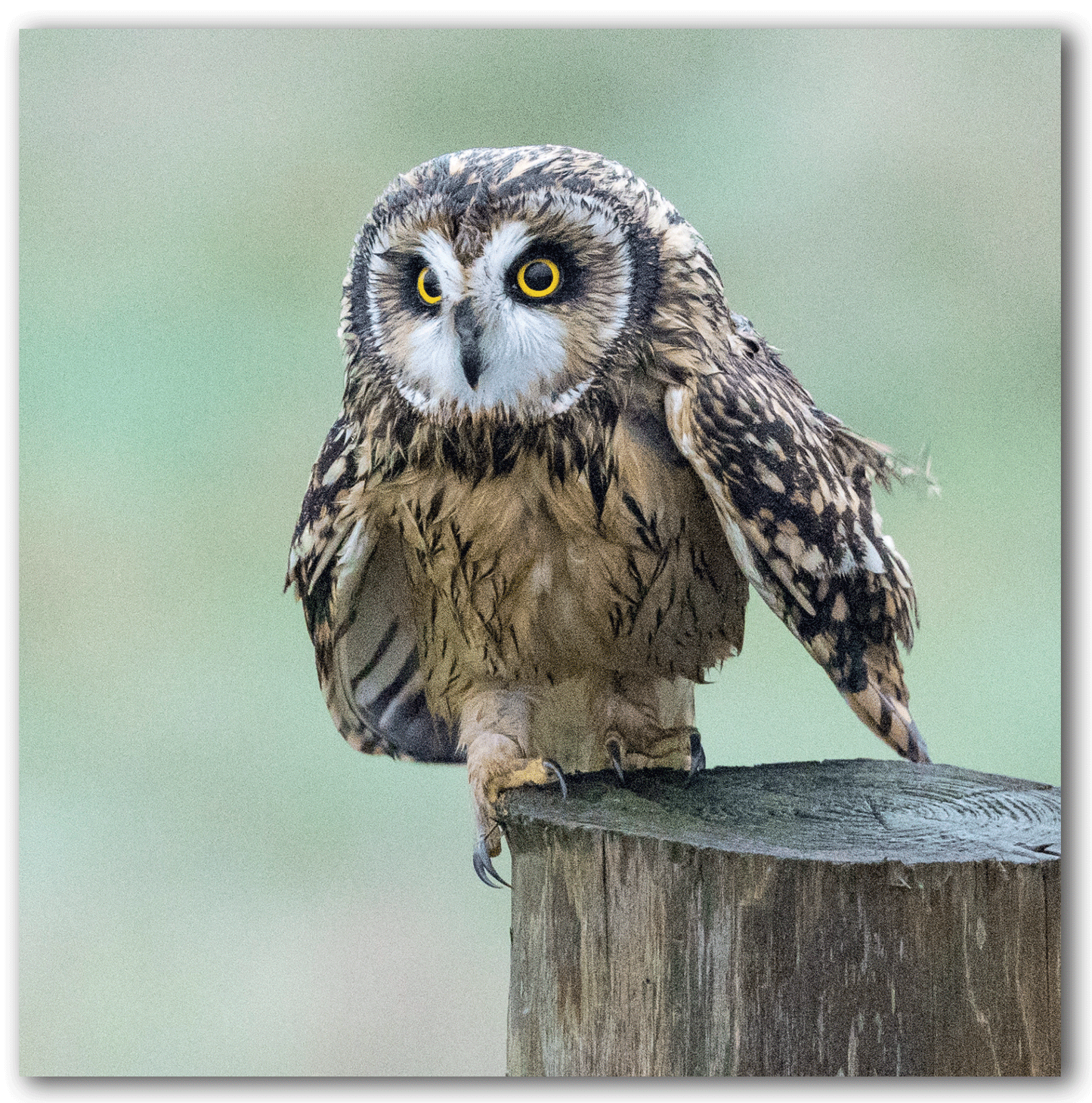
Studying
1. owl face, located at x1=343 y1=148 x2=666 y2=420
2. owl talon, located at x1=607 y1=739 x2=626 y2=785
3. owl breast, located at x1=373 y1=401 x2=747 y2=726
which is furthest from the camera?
owl talon, located at x1=607 y1=739 x2=626 y2=785

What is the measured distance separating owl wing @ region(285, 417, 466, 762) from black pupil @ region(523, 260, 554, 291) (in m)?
0.41

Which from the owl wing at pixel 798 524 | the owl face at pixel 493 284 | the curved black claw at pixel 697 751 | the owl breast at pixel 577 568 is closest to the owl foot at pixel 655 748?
the curved black claw at pixel 697 751

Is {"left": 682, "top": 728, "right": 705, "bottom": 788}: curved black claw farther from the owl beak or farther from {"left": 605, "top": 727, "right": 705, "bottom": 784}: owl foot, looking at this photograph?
the owl beak

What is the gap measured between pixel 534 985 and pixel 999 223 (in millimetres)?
1251

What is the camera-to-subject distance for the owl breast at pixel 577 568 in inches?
69.2

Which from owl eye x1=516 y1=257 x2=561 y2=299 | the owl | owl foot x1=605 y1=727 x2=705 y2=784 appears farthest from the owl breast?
owl eye x1=516 y1=257 x2=561 y2=299

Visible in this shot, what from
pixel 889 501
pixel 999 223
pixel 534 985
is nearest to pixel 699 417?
pixel 889 501

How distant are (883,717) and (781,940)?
1.40ft

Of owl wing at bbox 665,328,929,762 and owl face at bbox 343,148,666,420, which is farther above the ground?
owl face at bbox 343,148,666,420

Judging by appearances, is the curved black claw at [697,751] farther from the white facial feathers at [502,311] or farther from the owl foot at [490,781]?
the white facial feathers at [502,311]

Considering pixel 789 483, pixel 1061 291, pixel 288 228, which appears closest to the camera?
pixel 789 483

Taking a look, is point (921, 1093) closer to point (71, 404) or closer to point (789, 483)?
Result: point (789, 483)

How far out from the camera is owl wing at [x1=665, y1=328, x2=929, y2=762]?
1.66m

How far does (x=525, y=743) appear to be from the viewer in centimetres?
197
